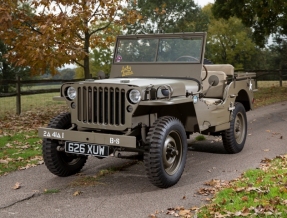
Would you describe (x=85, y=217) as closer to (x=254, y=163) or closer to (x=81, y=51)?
(x=254, y=163)

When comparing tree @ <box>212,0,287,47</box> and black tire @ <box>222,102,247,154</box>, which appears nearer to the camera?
black tire @ <box>222,102,247,154</box>

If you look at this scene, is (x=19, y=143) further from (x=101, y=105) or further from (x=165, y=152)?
(x=165, y=152)

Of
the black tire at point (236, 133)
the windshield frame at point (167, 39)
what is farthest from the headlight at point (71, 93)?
the black tire at point (236, 133)

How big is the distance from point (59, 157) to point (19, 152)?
2462 mm

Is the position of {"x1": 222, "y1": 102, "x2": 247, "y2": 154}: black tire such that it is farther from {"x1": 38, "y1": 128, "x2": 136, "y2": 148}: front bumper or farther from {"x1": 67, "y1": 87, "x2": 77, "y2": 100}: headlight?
{"x1": 67, "y1": 87, "x2": 77, "y2": 100}: headlight

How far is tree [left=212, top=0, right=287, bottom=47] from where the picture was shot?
22172 mm

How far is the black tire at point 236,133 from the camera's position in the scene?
8172 mm

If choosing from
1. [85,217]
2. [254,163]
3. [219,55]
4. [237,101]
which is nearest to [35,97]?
[237,101]

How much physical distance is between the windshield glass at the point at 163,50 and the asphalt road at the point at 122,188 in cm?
177

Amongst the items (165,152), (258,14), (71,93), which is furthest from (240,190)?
(258,14)

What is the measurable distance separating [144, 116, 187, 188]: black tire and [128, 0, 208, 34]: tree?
42178 millimetres

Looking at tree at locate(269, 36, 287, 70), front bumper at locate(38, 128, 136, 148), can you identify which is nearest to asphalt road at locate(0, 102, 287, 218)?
front bumper at locate(38, 128, 136, 148)

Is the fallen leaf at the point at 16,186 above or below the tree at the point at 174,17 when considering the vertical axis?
below

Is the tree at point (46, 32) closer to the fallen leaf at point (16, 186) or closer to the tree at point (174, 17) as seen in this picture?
the fallen leaf at point (16, 186)
